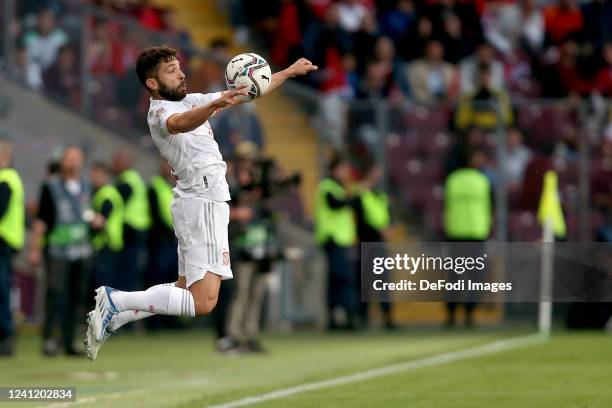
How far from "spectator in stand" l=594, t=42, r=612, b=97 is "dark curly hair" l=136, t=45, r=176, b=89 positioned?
48.8ft

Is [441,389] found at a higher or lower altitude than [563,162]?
lower

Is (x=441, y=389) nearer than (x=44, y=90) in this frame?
Yes

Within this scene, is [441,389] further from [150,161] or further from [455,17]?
[455,17]

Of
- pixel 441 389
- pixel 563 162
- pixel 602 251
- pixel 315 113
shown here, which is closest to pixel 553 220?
pixel 563 162

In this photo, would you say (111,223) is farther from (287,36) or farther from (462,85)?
(462,85)

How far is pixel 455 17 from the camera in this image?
26.4 m

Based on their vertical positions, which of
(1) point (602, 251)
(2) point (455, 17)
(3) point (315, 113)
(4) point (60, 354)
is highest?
(2) point (455, 17)

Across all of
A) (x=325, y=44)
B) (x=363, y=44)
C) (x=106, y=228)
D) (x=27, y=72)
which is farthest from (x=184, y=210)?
(x=363, y=44)

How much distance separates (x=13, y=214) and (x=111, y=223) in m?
4.18

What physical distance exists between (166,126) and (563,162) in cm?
1270

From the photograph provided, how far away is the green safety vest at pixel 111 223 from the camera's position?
66.6 feet

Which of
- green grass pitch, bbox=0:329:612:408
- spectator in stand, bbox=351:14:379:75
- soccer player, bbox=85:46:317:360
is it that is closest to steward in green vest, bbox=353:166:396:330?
green grass pitch, bbox=0:329:612:408

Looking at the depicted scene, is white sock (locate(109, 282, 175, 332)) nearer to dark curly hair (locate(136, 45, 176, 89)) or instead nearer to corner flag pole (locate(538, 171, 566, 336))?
dark curly hair (locate(136, 45, 176, 89))

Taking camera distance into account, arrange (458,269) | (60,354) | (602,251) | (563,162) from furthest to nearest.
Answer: (563,162) → (60,354) → (602,251) → (458,269)
